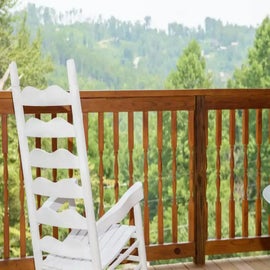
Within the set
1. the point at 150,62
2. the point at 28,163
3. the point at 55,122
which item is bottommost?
the point at 150,62

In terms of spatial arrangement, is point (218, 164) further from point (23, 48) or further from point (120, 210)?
point (23, 48)

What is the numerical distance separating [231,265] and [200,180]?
511 mm

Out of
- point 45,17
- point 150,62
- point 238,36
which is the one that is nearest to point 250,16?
point 238,36

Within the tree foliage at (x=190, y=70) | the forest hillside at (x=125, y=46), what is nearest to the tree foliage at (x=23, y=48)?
the forest hillside at (x=125, y=46)

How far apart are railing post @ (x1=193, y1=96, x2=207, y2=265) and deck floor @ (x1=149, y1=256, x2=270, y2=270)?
57 mm

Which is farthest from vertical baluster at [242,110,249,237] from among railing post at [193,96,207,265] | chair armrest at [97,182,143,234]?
chair armrest at [97,182,143,234]

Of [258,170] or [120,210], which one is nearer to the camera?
[120,210]

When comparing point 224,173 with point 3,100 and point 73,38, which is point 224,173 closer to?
point 73,38

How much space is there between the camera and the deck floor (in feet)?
11.0

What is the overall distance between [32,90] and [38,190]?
1.24 ft

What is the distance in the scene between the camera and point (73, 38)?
1728 cm

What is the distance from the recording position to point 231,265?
3.39m

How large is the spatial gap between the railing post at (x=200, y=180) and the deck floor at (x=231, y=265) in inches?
2.2

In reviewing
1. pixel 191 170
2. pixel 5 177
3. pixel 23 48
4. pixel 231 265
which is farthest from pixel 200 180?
pixel 23 48
